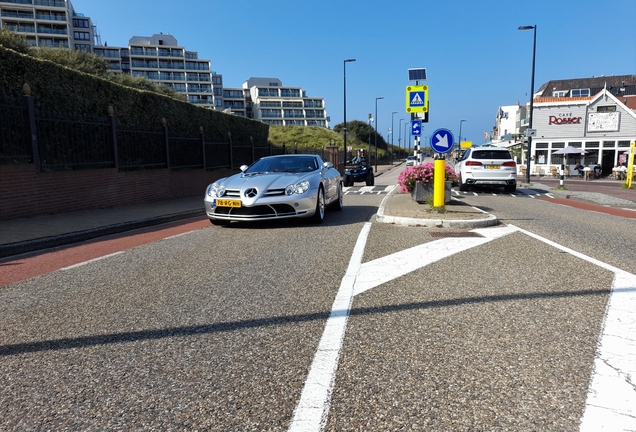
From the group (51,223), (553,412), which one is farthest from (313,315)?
(51,223)

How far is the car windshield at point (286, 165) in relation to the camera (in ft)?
32.0

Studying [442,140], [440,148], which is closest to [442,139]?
[442,140]

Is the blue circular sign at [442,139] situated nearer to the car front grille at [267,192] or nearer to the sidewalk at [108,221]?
the sidewalk at [108,221]

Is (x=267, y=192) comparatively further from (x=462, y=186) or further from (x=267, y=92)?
(x=267, y=92)

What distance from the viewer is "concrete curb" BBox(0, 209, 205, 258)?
277 inches

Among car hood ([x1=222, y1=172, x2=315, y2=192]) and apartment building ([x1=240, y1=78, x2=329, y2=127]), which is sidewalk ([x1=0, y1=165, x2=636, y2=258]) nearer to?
car hood ([x1=222, y1=172, x2=315, y2=192])

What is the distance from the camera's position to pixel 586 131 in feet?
138

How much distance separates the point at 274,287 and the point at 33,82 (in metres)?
10.5

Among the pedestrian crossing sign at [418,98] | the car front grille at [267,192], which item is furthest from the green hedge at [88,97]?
the pedestrian crossing sign at [418,98]

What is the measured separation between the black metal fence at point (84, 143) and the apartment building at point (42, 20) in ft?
231

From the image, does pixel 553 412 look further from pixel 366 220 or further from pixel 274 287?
pixel 366 220

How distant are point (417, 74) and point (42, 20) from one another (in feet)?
263

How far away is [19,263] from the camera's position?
624 cm

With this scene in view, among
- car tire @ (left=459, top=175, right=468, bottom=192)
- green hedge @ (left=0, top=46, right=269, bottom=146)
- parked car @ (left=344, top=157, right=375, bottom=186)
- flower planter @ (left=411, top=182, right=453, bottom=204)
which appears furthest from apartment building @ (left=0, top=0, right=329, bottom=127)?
flower planter @ (left=411, top=182, right=453, bottom=204)
